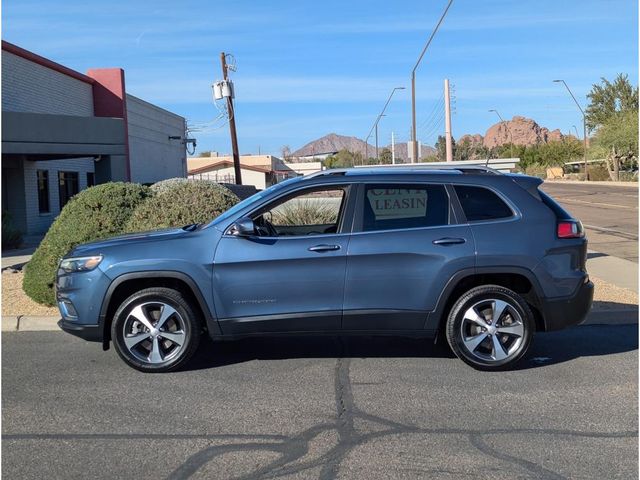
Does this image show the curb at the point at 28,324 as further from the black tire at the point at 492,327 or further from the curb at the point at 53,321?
the black tire at the point at 492,327

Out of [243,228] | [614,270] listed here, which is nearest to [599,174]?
[614,270]

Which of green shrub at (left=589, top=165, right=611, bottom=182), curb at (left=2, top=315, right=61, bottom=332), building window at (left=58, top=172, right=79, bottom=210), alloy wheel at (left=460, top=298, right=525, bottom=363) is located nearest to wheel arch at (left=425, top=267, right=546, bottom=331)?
alloy wheel at (left=460, top=298, right=525, bottom=363)

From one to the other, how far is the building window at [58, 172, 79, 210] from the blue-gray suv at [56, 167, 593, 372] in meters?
20.2

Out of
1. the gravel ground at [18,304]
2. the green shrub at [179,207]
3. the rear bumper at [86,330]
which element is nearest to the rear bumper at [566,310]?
the rear bumper at [86,330]

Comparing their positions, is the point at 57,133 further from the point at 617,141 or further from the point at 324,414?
the point at 617,141

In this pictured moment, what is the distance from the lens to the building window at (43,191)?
23375 mm

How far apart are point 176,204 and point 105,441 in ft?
17.5

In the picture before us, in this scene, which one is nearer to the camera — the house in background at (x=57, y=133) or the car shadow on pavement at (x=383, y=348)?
the car shadow on pavement at (x=383, y=348)

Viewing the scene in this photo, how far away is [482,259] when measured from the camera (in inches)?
244

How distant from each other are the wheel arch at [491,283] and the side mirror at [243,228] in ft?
5.93

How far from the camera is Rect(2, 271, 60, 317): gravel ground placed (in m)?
8.90

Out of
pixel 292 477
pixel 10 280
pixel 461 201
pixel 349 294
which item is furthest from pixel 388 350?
pixel 10 280

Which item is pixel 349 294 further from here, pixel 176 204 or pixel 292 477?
pixel 176 204

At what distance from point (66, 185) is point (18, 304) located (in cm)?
1755
